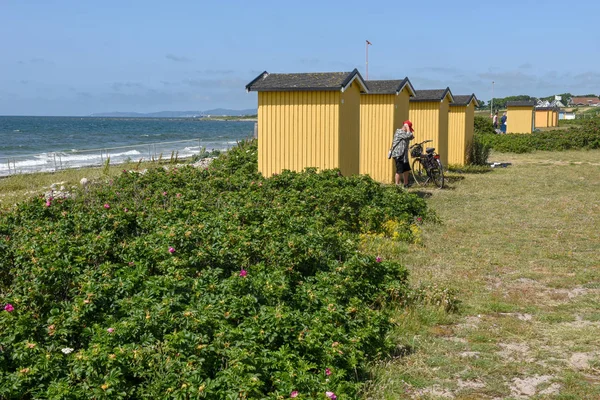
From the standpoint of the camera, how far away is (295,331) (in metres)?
4.54

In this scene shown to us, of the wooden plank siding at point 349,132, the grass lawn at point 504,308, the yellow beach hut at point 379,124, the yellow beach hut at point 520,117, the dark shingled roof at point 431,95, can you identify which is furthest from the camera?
the yellow beach hut at point 520,117

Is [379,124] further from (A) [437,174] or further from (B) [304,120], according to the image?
(B) [304,120]

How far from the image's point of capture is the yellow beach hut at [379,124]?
1638 centimetres

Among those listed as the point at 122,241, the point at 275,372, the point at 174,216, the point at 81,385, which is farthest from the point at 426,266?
the point at 81,385

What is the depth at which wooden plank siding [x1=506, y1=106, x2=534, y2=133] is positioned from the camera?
1549 inches

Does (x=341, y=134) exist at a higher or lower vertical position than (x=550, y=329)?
higher

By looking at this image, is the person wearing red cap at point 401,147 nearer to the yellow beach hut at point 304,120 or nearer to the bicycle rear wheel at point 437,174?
the bicycle rear wheel at point 437,174

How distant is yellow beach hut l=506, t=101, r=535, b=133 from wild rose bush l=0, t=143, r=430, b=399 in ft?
113

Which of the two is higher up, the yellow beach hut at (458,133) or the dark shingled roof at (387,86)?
the dark shingled roof at (387,86)

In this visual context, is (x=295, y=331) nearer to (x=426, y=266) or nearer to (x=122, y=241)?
(x=122, y=241)

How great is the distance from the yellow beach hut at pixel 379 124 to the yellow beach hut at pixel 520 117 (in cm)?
2476

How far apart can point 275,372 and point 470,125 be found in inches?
806

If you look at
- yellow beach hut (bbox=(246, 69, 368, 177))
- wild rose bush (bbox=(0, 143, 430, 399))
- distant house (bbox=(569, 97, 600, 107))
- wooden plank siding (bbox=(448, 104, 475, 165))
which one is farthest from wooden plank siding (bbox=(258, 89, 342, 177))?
distant house (bbox=(569, 97, 600, 107))

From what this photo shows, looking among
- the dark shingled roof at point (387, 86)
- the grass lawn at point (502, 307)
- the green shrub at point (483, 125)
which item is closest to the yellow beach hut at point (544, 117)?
the green shrub at point (483, 125)
